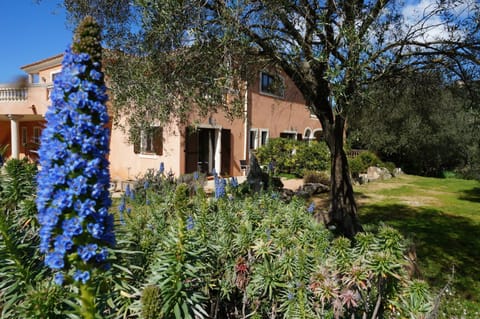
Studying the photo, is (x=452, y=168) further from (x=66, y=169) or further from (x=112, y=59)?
(x=66, y=169)

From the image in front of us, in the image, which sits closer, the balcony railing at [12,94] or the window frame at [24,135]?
the balcony railing at [12,94]

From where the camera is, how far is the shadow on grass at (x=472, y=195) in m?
14.4

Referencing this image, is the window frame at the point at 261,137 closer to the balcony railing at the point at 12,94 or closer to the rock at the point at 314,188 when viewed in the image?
the rock at the point at 314,188

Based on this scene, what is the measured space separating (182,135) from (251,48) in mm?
8215

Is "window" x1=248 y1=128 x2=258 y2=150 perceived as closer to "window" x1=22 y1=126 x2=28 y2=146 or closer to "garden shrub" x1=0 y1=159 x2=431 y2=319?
"window" x1=22 y1=126 x2=28 y2=146

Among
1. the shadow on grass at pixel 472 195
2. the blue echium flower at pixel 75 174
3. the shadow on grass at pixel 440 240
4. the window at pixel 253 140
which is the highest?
the window at pixel 253 140

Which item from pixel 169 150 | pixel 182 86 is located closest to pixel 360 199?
pixel 169 150

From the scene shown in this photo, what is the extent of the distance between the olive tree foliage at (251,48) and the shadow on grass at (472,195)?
10.9 metres

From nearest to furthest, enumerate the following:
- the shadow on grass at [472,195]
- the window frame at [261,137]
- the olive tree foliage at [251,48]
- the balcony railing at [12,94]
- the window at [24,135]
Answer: the olive tree foliage at [251,48] < the shadow on grass at [472,195] < the balcony railing at [12,94] < the window frame at [261,137] < the window at [24,135]

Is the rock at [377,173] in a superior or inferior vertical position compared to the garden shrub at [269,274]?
inferior

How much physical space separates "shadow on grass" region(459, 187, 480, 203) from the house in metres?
9.32

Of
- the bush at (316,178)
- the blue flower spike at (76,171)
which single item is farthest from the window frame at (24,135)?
the blue flower spike at (76,171)

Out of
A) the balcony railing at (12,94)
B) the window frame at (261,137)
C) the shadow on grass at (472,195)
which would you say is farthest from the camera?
the window frame at (261,137)

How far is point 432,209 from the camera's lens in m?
11.7
